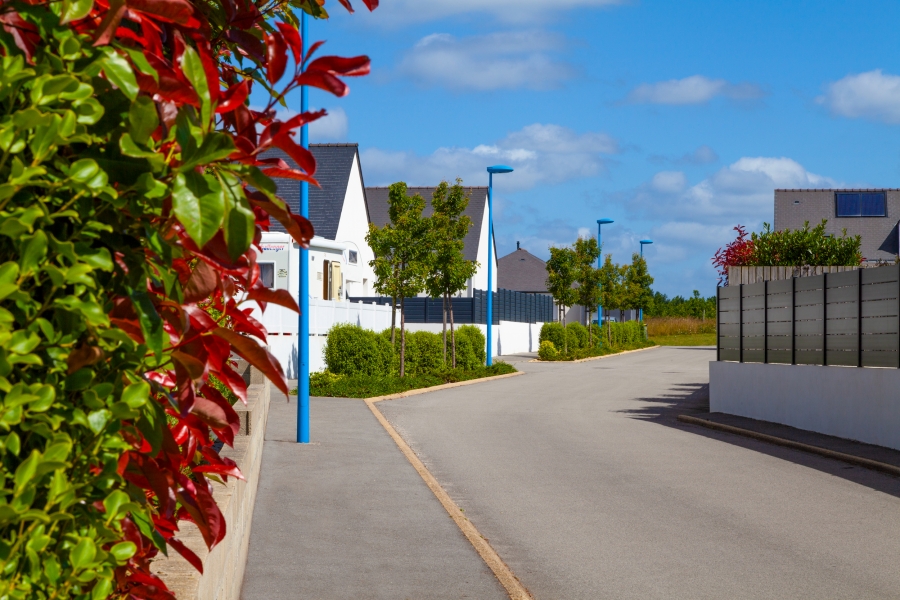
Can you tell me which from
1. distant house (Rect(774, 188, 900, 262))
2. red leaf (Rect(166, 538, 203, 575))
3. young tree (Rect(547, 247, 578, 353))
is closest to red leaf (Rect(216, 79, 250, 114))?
red leaf (Rect(166, 538, 203, 575))

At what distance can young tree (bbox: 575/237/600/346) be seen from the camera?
5275cm

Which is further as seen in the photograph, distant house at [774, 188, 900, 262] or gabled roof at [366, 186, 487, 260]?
gabled roof at [366, 186, 487, 260]

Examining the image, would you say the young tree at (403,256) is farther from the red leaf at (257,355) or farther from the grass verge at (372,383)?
the red leaf at (257,355)

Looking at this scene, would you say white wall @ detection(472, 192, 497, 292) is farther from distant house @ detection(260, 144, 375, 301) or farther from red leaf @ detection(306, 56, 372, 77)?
red leaf @ detection(306, 56, 372, 77)

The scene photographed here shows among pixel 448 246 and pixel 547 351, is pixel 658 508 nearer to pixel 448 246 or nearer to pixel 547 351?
pixel 448 246

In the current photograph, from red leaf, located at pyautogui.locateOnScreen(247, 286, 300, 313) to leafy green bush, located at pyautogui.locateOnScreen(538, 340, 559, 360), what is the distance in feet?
140

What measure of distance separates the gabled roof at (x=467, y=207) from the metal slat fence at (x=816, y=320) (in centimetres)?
4091

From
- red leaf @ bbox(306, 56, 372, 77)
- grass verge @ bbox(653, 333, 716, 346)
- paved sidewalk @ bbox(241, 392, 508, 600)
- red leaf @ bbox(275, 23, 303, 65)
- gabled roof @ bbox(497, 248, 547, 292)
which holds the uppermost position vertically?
gabled roof @ bbox(497, 248, 547, 292)

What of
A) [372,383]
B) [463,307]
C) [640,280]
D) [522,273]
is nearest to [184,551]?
[372,383]

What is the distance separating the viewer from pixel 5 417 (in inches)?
62.8

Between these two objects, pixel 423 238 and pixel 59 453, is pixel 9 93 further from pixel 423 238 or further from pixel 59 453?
pixel 423 238

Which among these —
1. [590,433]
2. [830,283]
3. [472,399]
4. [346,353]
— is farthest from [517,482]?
[346,353]

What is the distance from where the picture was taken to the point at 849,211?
59156 mm

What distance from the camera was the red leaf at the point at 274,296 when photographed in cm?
201
